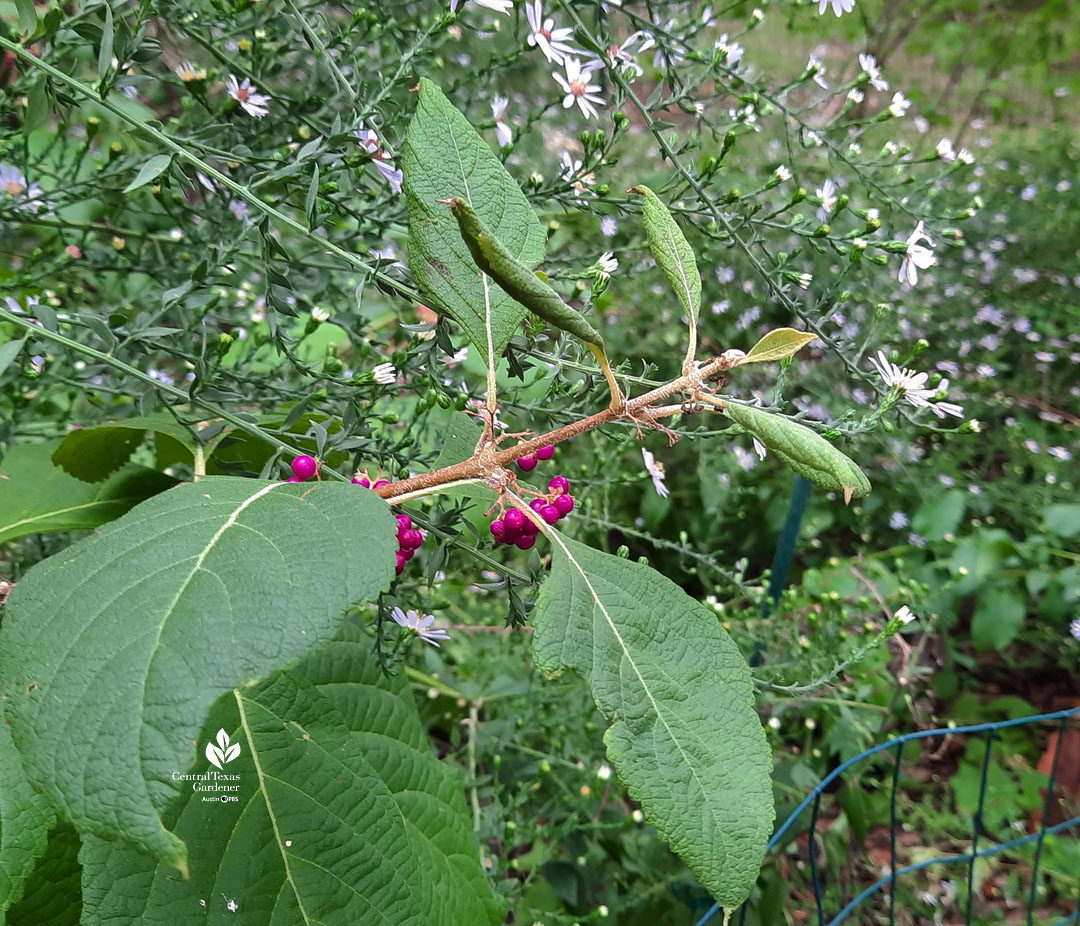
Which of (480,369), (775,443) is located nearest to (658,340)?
(480,369)

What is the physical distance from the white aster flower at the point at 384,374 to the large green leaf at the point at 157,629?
32 cm

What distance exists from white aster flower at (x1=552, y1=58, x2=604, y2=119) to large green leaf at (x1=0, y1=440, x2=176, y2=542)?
0.69 meters

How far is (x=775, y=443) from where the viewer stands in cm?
56

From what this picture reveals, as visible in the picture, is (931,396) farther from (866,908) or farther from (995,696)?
(995,696)

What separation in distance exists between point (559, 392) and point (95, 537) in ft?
1.48

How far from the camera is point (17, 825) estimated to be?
58 cm

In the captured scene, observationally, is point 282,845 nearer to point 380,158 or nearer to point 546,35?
point 380,158

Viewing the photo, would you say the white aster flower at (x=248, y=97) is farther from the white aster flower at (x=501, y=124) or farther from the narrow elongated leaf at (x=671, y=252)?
the narrow elongated leaf at (x=671, y=252)

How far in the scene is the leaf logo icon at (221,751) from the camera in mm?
624

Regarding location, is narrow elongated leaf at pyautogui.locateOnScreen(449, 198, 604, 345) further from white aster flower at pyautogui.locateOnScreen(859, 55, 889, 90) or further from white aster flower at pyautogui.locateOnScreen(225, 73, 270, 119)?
white aster flower at pyautogui.locateOnScreen(859, 55, 889, 90)

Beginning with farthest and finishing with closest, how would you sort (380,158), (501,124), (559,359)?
(501,124) → (380,158) → (559,359)

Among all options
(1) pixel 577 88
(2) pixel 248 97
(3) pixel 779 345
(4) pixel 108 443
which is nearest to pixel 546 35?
(1) pixel 577 88

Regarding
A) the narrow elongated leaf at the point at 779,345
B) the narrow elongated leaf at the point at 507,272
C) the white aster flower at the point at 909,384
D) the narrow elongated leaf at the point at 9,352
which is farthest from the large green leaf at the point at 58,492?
the white aster flower at the point at 909,384

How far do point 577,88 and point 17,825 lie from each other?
999 mm
